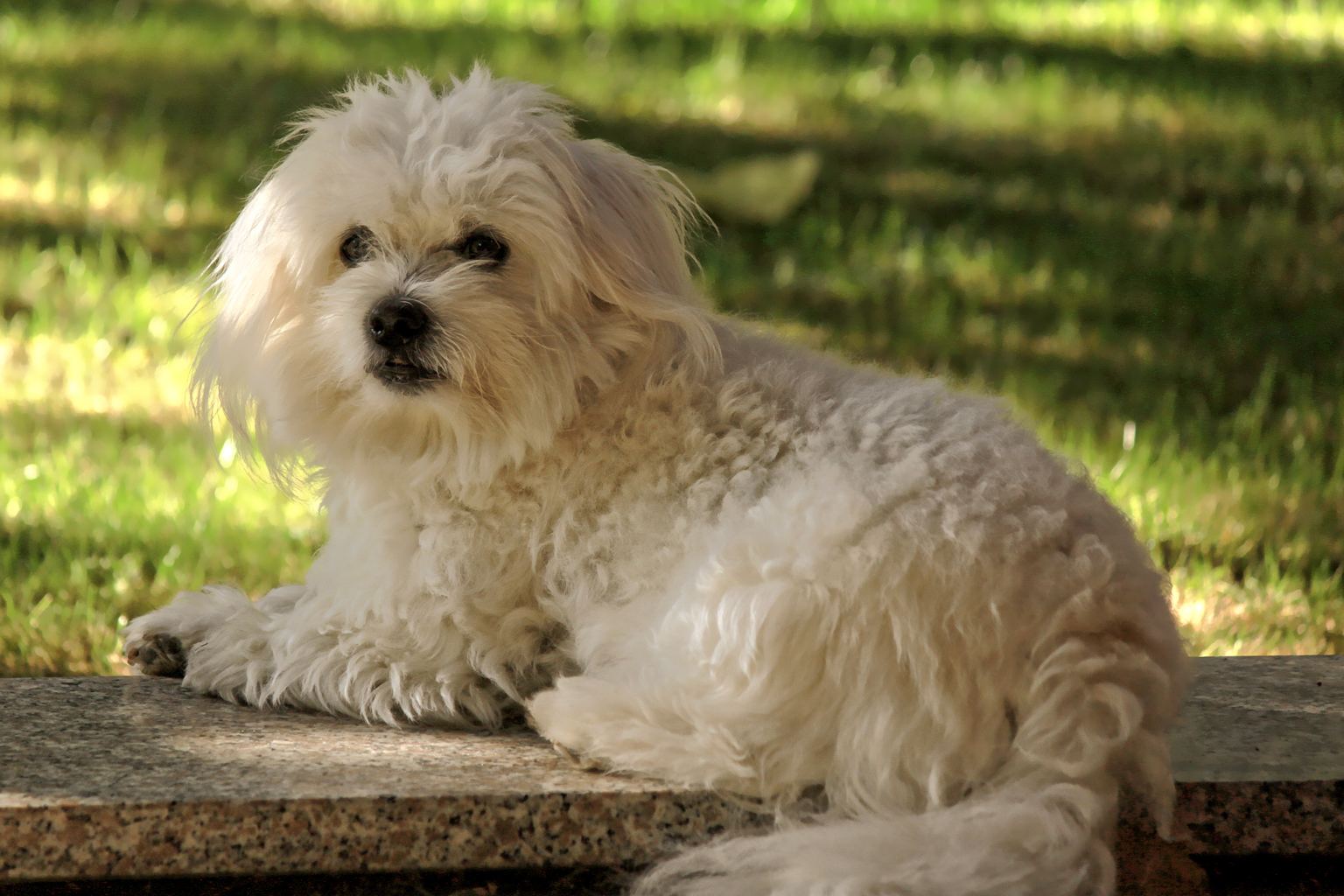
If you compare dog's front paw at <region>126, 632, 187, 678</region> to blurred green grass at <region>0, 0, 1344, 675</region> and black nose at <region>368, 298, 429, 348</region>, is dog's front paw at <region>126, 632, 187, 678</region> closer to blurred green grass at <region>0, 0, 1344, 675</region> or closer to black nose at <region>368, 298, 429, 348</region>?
blurred green grass at <region>0, 0, 1344, 675</region>

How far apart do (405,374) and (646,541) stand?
0.56 m

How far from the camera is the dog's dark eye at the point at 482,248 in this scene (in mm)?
2613

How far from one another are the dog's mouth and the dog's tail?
996mm

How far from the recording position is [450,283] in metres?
2.53

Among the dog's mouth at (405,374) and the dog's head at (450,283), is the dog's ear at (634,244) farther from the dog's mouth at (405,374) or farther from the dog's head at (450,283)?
the dog's mouth at (405,374)

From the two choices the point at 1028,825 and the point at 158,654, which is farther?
the point at 158,654

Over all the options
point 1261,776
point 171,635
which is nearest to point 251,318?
point 171,635

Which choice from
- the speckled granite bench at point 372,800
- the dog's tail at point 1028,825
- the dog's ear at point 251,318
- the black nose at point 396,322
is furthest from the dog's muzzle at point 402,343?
the dog's tail at point 1028,825

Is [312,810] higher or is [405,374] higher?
[405,374]

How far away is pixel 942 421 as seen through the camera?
248cm

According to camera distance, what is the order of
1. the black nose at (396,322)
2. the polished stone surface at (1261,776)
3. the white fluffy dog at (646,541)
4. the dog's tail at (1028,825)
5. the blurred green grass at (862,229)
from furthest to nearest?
the blurred green grass at (862,229)
the black nose at (396,322)
the polished stone surface at (1261,776)
the white fluffy dog at (646,541)
the dog's tail at (1028,825)

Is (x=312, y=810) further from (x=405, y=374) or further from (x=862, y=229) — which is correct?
(x=862, y=229)

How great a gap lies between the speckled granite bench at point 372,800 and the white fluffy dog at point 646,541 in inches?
4.0

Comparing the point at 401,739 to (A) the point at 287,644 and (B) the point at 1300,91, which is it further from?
(B) the point at 1300,91
